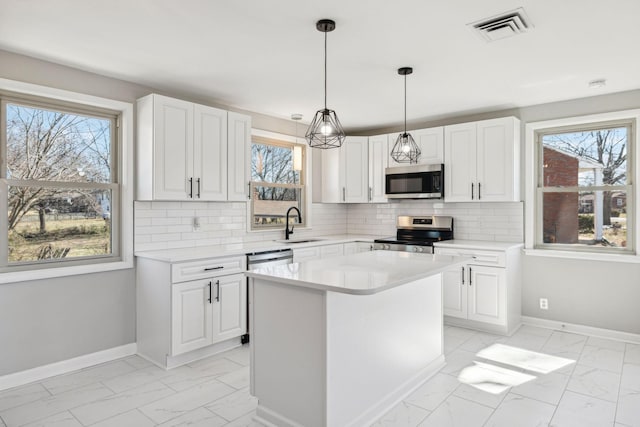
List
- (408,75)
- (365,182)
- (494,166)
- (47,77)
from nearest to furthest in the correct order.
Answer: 1. (47,77)
2. (408,75)
3. (494,166)
4. (365,182)

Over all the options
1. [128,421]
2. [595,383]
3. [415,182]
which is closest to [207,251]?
[128,421]

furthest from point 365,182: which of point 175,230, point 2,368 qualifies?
point 2,368

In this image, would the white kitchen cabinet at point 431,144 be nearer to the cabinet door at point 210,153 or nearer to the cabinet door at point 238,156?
the cabinet door at point 238,156

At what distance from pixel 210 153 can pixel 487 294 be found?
3168 millimetres

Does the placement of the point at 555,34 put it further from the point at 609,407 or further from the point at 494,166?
the point at 609,407

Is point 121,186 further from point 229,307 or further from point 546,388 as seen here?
point 546,388

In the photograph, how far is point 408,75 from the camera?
3523 mm

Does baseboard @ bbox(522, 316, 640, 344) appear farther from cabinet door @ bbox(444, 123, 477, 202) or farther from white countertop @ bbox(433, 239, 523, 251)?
cabinet door @ bbox(444, 123, 477, 202)

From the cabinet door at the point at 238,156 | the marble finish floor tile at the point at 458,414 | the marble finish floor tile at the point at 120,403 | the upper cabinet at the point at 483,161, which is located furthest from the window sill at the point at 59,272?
the upper cabinet at the point at 483,161

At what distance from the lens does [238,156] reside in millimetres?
4191

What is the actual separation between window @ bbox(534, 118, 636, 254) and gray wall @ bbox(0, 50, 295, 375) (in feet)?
14.2

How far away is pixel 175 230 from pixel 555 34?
350cm

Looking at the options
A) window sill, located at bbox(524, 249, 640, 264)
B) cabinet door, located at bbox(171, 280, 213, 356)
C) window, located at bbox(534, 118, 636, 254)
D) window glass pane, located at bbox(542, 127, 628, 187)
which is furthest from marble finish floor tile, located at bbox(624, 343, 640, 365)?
cabinet door, located at bbox(171, 280, 213, 356)

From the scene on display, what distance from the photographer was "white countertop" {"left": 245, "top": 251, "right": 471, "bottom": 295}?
210cm
